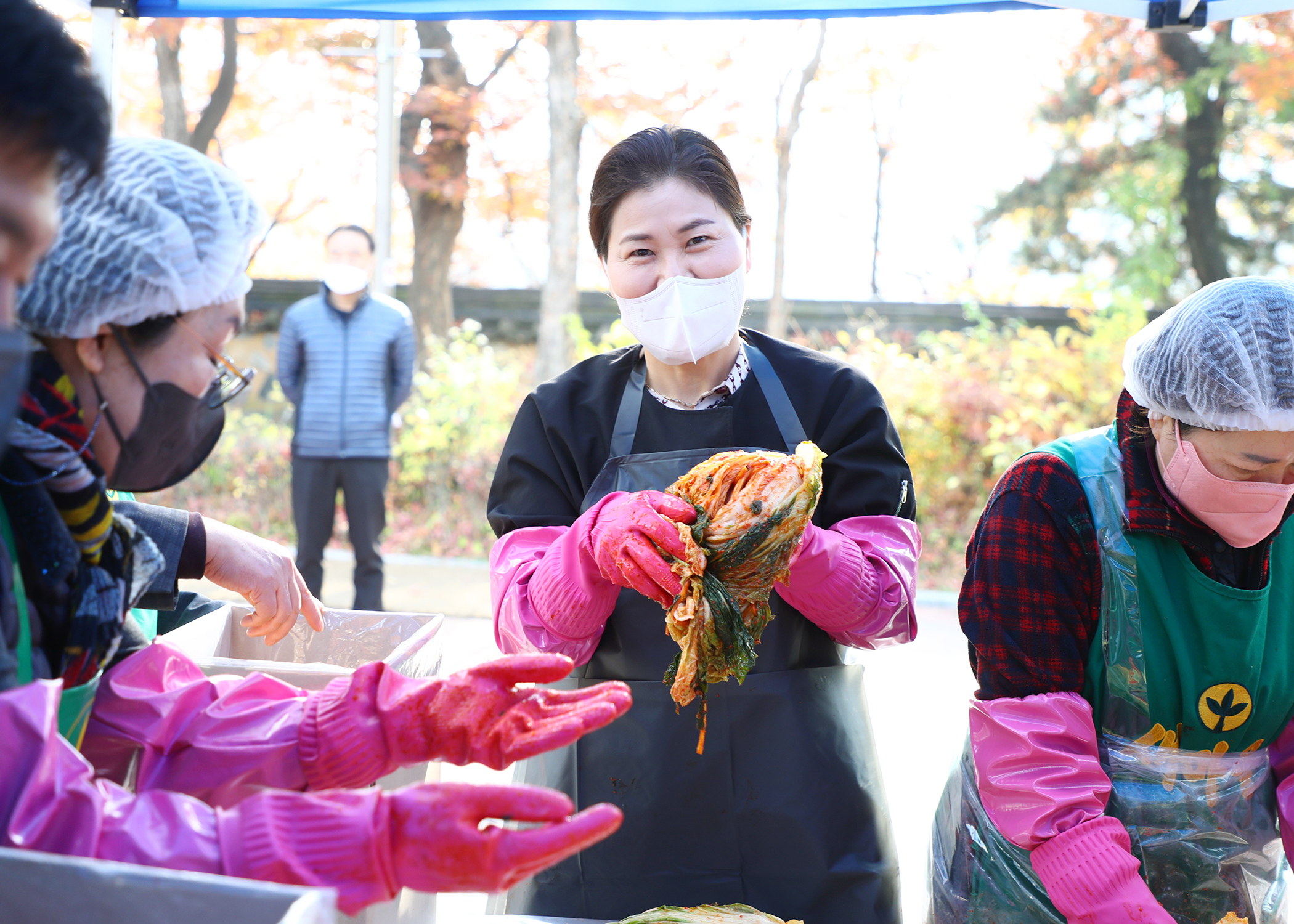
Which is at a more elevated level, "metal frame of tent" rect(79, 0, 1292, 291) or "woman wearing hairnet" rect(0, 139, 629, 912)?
"metal frame of tent" rect(79, 0, 1292, 291)

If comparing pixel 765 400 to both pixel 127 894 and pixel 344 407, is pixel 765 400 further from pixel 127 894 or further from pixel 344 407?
pixel 344 407

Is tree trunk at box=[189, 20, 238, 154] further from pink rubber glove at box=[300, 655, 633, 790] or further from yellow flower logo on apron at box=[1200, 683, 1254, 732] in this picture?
yellow flower logo on apron at box=[1200, 683, 1254, 732]

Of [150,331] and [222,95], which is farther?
[222,95]

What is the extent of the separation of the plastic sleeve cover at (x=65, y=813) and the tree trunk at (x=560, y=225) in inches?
361

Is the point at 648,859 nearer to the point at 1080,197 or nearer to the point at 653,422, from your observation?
the point at 653,422

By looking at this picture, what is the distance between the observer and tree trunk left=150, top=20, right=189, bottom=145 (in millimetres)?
12523

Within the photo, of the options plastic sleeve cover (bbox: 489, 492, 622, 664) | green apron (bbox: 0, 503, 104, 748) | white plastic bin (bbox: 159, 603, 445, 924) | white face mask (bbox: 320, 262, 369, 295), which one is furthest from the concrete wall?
green apron (bbox: 0, 503, 104, 748)

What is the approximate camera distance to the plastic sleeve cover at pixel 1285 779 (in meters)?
1.80

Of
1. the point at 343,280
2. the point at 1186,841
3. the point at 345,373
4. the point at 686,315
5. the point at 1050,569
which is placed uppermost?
the point at 343,280

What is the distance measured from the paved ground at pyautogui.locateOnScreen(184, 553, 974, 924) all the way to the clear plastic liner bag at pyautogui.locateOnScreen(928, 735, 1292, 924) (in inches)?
13.9

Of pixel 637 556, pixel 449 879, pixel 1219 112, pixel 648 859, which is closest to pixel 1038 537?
pixel 637 556

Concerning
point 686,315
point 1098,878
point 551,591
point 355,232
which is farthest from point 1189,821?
point 355,232

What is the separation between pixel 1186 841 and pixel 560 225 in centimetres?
943

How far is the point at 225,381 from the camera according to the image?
1354 mm
